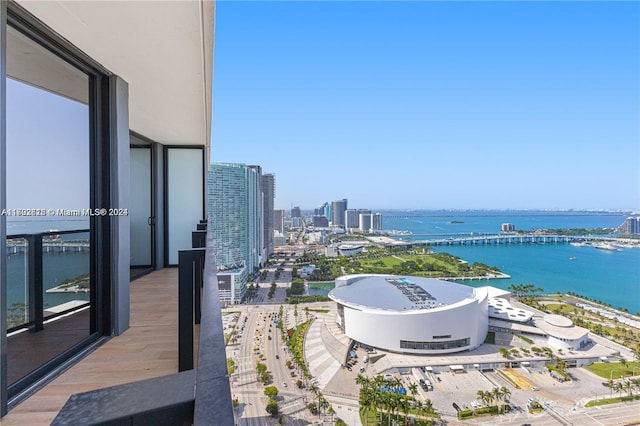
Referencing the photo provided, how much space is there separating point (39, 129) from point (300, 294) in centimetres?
2537

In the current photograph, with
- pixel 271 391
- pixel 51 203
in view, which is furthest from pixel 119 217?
pixel 271 391

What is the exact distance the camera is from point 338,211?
7112 cm

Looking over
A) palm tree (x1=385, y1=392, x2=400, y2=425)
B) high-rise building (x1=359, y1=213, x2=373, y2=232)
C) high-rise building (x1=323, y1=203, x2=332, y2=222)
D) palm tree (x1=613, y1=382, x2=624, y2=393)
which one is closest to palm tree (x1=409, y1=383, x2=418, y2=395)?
palm tree (x1=385, y1=392, x2=400, y2=425)

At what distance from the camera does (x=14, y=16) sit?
5.38ft

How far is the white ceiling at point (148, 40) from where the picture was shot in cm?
170

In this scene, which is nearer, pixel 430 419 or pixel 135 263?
pixel 135 263

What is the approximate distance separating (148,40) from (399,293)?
22.5m

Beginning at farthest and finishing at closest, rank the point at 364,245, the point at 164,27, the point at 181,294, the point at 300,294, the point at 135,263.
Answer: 1. the point at 364,245
2. the point at 300,294
3. the point at 135,263
4. the point at 164,27
5. the point at 181,294

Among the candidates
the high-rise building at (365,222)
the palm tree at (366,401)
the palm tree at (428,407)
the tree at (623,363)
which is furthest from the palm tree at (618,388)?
the high-rise building at (365,222)

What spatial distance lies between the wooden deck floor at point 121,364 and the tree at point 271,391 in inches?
492

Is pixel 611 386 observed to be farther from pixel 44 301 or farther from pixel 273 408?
pixel 44 301

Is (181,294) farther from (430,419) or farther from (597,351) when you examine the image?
(597,351)

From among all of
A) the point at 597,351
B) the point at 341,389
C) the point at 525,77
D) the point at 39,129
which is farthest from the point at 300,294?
the point at 525,77

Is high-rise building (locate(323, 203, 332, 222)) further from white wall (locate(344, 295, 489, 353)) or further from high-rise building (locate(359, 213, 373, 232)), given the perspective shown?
white wall (locate(344, 295, 489, 353))
